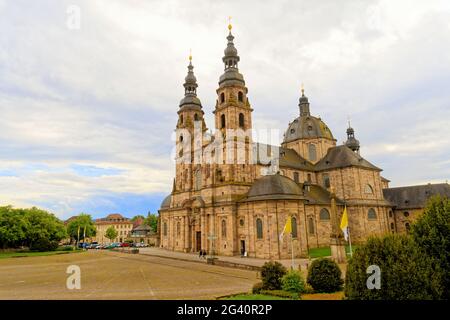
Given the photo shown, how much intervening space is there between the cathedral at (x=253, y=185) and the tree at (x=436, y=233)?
28.8 meters

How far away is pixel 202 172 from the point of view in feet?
186

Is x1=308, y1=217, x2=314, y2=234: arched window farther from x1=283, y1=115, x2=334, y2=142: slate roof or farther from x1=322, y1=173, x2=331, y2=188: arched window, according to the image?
x1=283, y1=115, x2=334, y2=142: slate roof

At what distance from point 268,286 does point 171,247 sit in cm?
4819

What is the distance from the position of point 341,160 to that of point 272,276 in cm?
4605

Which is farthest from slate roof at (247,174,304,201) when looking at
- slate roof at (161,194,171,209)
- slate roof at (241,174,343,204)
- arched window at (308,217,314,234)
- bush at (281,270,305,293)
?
slate roof at (161,194,171,209)

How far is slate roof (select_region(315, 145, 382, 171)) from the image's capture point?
58344mm

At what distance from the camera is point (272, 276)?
1855 cm

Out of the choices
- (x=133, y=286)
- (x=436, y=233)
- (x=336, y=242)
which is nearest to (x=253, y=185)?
(x=336, y=242)

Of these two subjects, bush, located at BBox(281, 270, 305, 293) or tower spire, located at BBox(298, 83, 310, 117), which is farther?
tower spire, located at BBox(298, 83, 310, 117)

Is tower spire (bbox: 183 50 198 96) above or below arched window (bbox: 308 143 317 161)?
above

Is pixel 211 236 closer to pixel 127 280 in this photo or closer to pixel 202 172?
pixel 202 172

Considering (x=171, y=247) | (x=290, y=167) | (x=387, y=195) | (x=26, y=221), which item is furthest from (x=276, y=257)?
(x=26, y=221)

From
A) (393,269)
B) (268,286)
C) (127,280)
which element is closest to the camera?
(393,269)

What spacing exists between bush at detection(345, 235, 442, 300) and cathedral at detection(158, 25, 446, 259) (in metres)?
29.3
